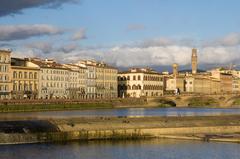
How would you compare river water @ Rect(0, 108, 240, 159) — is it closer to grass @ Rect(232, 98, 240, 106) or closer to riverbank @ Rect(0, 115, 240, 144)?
riverbank @ Rect(0, 115, 240, 144)

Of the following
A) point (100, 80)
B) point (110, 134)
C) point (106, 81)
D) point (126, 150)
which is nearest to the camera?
point (126, 150)

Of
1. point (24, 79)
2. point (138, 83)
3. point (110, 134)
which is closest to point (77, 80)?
point (24, 79)

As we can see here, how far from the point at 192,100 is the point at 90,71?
2701 cm

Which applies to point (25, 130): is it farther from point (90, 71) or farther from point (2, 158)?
point (90, 71)

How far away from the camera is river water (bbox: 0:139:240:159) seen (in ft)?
114

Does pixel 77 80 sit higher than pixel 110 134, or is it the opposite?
pixel 77 80

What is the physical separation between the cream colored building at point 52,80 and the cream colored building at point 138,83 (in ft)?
94.5

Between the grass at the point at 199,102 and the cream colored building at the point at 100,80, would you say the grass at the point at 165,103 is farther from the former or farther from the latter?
the cream colored building at the point at 100,80

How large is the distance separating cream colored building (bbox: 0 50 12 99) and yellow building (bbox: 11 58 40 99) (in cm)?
123

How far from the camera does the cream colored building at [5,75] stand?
11200cm

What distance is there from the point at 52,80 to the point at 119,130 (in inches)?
3419

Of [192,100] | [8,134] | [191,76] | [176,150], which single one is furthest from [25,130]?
[191,76]

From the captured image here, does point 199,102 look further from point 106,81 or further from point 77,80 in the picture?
point 77,80

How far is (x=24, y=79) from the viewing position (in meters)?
118
